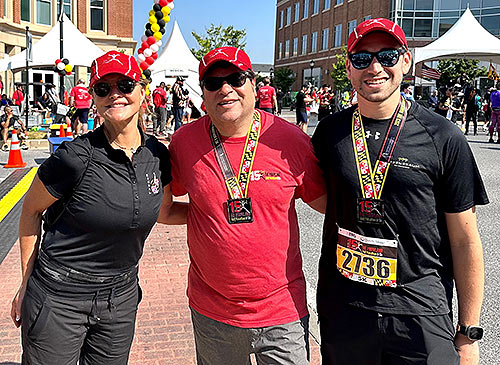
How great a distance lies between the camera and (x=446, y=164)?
7.27ft

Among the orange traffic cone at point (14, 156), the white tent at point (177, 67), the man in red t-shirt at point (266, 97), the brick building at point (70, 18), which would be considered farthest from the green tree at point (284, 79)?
the orange traffic cone at point (14, 156)

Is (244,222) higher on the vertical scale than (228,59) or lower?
lower

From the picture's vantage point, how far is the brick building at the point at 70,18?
30.2 metres

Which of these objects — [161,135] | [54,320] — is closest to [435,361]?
[54,320]

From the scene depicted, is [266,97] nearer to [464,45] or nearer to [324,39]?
Answer: [464,45]

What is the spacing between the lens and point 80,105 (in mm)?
16844

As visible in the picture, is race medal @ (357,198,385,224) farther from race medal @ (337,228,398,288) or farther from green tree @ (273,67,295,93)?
green tree @ (273,67,295,93)

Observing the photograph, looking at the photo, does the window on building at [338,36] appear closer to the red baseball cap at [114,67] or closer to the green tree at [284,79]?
the green tree at [284,79]

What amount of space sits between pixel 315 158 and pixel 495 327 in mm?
2984

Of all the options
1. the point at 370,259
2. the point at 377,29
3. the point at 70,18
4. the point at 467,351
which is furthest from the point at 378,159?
the point at 70,18

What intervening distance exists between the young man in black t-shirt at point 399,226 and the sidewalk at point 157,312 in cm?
170

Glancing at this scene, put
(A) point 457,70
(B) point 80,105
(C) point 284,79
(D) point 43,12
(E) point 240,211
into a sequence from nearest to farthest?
(E) point 240,211, (B) point 80,105, (D) point 43,12, (A) point 457,70, (C) point 284,79

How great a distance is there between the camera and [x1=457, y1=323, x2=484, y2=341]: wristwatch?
89.6 inches

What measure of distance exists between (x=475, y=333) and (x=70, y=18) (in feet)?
125
